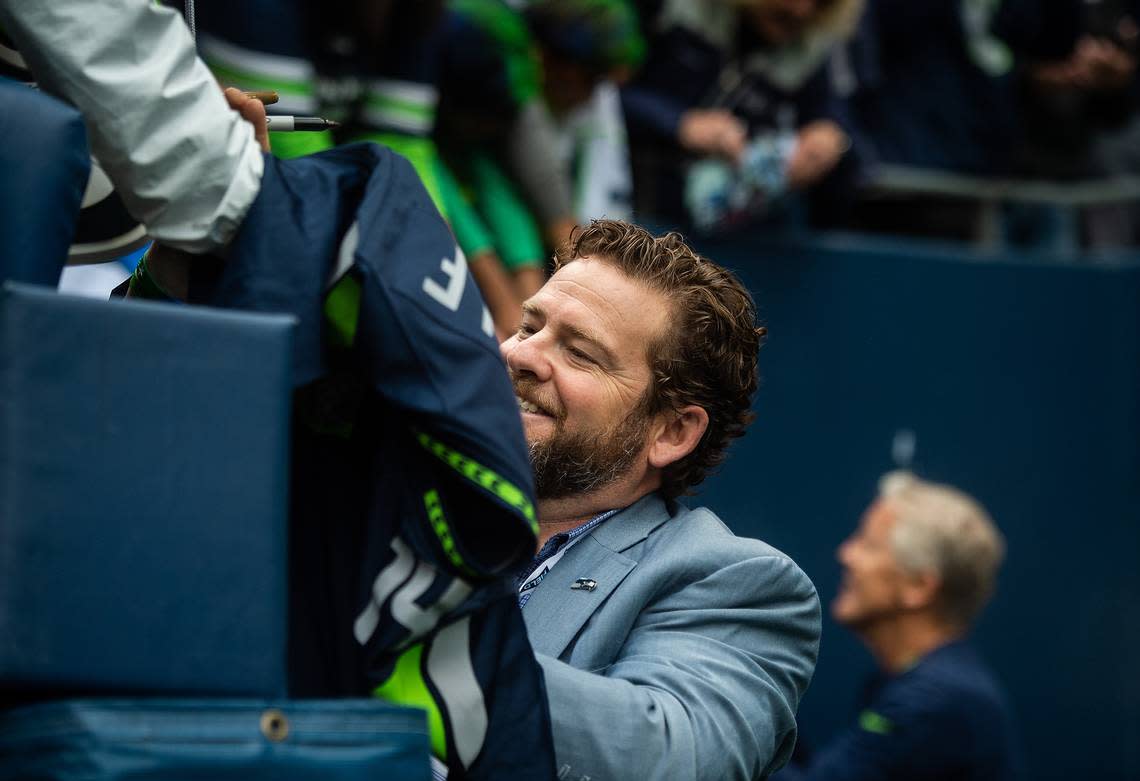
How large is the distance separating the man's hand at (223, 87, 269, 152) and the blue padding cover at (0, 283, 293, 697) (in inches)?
14.6

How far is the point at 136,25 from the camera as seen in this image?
1521 millimetres

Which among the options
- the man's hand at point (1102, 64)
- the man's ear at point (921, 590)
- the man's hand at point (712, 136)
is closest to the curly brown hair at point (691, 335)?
the man's ear at point (921, 590)

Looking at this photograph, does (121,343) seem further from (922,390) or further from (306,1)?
(922,390)

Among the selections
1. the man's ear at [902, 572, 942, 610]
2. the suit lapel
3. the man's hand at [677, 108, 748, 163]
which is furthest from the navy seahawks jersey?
the man's hand at [677, 108, 748, 163]

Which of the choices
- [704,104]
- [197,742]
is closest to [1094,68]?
[704,104]

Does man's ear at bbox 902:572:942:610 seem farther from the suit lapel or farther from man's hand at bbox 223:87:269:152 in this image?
man's hand at bbox 223:87:269:152

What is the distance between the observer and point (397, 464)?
1555 mm

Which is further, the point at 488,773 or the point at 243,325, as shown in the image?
the point at 488,773

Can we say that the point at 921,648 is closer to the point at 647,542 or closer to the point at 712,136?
the point at 712,136

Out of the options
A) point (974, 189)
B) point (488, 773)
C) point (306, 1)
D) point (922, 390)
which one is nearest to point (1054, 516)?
point (922, 390)

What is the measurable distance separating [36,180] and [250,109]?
0.33m

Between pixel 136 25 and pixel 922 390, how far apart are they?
422 cm

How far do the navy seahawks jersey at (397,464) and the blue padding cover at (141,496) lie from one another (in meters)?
0.14

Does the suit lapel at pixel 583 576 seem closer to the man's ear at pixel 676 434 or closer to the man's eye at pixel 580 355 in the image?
the man's ear at pixel 676 434
